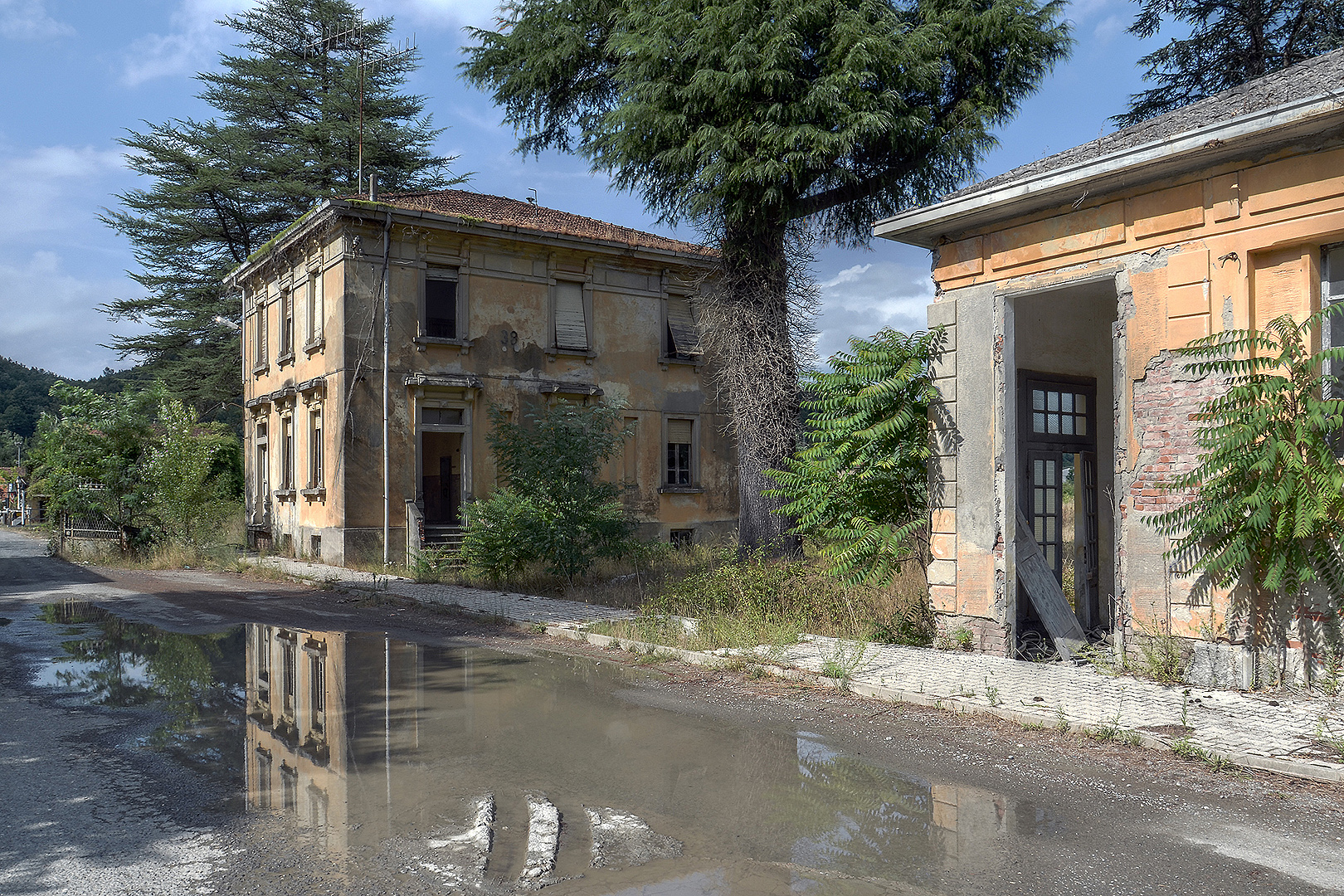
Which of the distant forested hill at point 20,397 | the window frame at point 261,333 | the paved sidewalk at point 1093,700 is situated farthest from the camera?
the distant forested hill at point 20,397

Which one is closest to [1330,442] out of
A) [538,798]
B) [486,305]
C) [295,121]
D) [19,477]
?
[538,798]

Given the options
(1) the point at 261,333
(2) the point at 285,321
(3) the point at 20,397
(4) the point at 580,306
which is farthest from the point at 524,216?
(3) the point at 20,397

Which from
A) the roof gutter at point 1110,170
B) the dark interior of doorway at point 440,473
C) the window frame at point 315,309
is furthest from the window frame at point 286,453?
the roof gutter at point 1110,170

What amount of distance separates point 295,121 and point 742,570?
28782mm

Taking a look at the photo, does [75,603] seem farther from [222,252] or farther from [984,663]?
[222,252]

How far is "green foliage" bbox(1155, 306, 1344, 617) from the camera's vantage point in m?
7.00

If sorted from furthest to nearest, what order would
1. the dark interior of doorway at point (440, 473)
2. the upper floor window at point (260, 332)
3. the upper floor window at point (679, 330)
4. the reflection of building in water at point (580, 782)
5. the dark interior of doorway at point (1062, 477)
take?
the upper floor window at point (260, 332) → the dark interior of doorway at point (440, 473) → the upper floor window at point (679, 330) → the dark interior of doorway at point (1062, 477) → the reflection of building in water at point (580, 782)

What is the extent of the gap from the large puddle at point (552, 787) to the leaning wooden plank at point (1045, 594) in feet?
12.3

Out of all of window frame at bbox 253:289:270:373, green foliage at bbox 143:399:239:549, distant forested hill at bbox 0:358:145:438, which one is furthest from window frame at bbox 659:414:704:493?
distant forested hill at bbox 0:358:145:438

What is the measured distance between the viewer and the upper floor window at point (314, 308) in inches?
876

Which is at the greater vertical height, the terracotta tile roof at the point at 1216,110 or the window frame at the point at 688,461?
the terracotta tile roof at the point at 1216,110

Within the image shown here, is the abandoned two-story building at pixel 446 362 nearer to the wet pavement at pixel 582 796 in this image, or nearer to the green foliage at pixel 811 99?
the green foliage at pixel 811 99

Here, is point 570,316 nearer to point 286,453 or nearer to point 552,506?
point 286,453

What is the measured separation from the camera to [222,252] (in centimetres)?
3478
